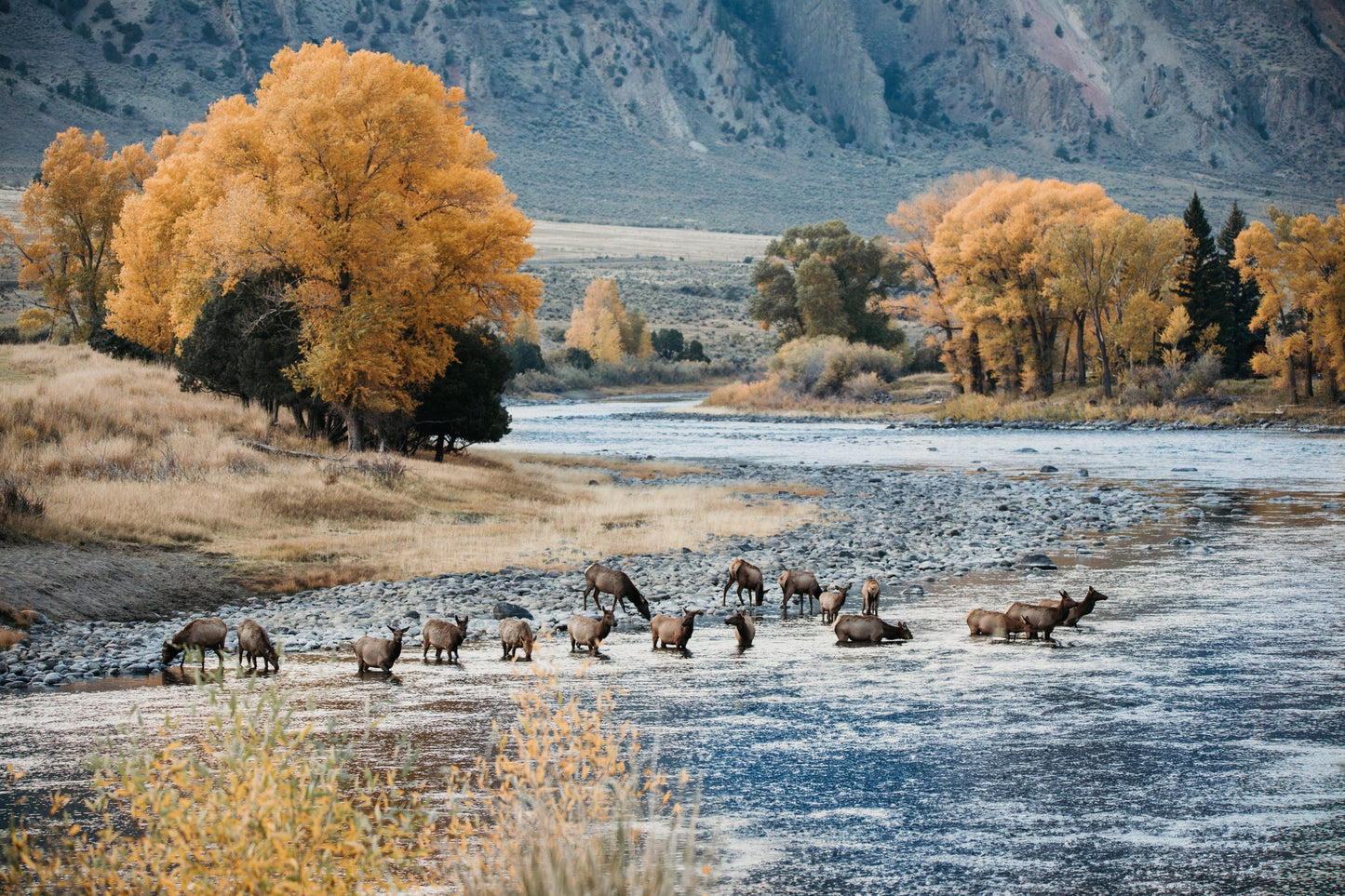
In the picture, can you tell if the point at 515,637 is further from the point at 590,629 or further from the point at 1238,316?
the point at 1238,316

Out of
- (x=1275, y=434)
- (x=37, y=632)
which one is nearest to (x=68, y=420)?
(x=37, y=632)

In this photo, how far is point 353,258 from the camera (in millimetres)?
34062

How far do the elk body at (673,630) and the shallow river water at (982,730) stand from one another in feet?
0.78

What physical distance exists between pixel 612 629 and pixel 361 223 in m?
19.8

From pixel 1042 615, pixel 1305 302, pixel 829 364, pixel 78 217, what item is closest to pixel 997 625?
pixel 1042 615

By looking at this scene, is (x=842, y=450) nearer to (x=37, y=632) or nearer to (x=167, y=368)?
(x=167, y=368)

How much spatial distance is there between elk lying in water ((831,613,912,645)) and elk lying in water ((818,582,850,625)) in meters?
1.49

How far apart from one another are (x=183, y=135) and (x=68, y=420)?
98.6ft

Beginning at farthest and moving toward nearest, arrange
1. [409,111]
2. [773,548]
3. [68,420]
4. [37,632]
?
[409,111] < [68,420] < [773,548] < [37,632]

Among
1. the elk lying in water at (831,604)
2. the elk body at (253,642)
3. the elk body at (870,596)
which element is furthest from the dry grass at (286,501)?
the elk body at (870,596)

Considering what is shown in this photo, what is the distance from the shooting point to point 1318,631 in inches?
621

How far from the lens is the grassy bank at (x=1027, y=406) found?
6375 centimetres

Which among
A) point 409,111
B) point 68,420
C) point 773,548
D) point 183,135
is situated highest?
point 183,135

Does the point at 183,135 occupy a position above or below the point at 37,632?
above
